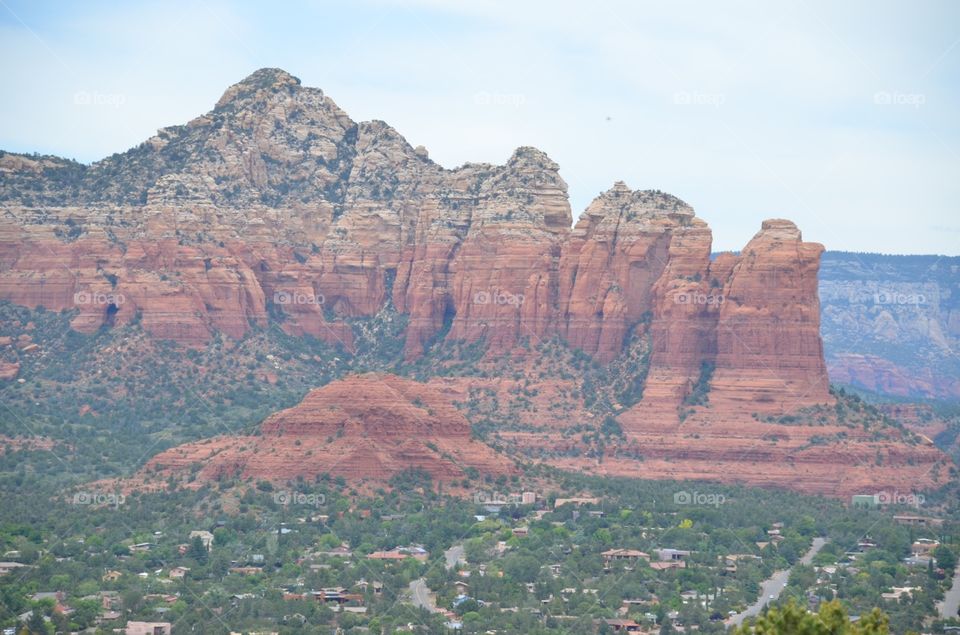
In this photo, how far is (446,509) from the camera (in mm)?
141875

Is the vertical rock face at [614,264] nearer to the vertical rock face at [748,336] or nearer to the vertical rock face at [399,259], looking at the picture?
the vertical rock face at [399,259]

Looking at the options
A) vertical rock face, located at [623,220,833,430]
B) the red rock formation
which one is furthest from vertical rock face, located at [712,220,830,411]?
the red rock formation

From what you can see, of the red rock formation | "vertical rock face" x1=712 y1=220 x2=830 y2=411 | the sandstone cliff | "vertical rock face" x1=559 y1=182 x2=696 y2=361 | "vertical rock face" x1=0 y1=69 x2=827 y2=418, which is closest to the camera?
the red rock formation

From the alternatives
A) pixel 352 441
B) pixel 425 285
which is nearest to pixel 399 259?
pixel 425 285

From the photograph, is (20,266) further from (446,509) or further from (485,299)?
(446,509)

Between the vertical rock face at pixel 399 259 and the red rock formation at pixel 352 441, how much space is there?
25123 millimetres

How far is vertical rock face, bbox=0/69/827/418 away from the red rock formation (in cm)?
2512

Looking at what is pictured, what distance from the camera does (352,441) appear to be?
468ft

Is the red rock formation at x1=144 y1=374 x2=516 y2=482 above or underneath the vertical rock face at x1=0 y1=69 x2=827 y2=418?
underneath

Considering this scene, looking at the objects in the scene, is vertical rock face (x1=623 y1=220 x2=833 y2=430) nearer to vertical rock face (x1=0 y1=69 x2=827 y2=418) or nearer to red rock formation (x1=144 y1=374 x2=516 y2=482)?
vertical rock face (x1=0 y1=69 x2=827 y2=418)

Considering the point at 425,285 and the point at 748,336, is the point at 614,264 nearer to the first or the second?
the point at 748,336

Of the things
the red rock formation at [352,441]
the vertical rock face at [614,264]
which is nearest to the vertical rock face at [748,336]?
the vertical rock face at [614,264]

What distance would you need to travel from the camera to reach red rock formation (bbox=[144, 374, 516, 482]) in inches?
5581

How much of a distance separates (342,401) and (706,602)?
103ft
